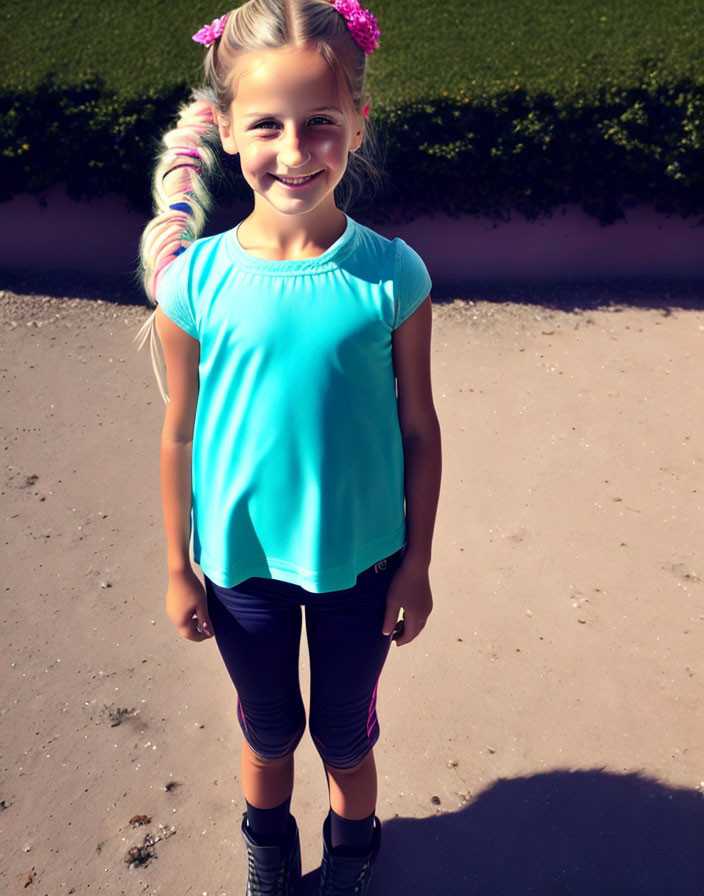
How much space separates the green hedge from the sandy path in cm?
154

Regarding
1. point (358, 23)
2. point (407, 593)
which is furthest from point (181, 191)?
point (407, 593)

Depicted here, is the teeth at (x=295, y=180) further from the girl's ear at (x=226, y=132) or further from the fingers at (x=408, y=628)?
the fingers at (x=408, y=628)

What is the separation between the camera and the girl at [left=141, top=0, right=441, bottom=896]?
1.68 meters

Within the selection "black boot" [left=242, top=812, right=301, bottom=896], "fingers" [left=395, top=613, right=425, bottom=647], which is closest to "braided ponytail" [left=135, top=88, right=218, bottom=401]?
"fingers" [left=395, top=613, right=425, bottom=647]

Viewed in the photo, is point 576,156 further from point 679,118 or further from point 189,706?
point 189,706

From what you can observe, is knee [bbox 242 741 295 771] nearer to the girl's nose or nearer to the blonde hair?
the blonde hair

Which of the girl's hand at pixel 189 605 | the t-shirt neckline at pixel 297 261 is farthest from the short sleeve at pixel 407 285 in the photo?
the girl's hand at pixel 189 605

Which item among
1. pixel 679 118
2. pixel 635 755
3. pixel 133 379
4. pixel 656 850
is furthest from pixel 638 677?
pixel 679 118

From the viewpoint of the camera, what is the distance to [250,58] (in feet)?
5.39

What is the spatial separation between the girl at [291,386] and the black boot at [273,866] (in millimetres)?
476

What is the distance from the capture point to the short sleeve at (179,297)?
1787 millimetres

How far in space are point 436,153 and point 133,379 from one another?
270 cm

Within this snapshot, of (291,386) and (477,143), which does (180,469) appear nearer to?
(291,386)

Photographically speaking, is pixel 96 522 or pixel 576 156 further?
pixel 576 156
